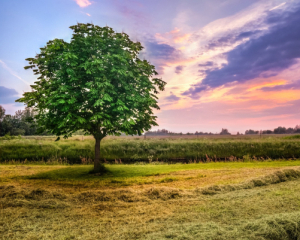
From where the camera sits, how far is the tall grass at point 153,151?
24.7m

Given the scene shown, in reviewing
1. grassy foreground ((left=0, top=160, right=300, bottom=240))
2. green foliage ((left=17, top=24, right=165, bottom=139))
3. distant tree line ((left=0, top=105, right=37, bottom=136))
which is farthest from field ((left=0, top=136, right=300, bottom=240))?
distant tree line ((left=0, top=105, right=37, bottom=136))

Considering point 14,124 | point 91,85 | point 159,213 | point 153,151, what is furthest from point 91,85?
point 14,124

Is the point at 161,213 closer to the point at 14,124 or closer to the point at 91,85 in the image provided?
the point at 91,85

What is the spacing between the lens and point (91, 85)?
11898 millimetres

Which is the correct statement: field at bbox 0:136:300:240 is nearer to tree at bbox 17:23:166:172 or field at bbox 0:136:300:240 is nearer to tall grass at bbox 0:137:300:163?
tree at bbox 17:23:166:172

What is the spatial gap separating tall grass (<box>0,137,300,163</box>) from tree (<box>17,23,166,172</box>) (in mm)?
11267

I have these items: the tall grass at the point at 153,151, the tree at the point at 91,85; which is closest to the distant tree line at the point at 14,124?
the tall grass at the point at 153,151

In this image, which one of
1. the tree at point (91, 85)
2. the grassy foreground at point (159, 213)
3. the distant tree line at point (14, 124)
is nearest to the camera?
the grassy foreground at point (159, 213)

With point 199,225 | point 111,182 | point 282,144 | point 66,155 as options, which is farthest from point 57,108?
point 282,144

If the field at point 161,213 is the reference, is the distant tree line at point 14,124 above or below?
above

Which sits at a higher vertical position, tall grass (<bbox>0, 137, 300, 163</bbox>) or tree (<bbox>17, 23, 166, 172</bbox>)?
tree (<bbox>17, 23, 166, 172</bbox>)

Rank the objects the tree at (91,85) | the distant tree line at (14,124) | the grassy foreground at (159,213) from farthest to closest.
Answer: the distant tree line at (14,124) → the tree at (91,85) → the grassy foreground at (159,213)

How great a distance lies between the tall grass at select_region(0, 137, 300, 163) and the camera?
24719 millimetres

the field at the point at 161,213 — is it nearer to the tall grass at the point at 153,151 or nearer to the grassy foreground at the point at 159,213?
the grassy foreground at the point at 159,213
